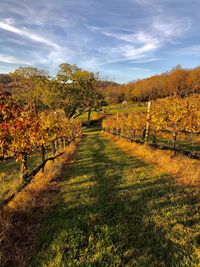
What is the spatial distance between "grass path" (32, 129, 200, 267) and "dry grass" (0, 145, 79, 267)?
293 millimetres

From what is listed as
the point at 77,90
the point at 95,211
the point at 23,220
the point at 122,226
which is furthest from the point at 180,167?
the point at 77,90

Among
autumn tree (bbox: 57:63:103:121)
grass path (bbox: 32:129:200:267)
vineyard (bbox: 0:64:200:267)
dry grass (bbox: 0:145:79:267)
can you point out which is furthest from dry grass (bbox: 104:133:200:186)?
autumn tree (bbox: 57:63:103:121)

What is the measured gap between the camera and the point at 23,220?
5910 mm

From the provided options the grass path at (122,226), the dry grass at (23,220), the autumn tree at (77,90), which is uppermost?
the autumn tree at (77,90)

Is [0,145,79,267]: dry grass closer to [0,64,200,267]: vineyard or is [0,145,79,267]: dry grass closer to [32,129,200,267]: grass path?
A: [0,64,200,267]: vineyard

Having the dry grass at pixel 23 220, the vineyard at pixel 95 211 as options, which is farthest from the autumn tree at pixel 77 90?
the dry grass at pixel 23 220

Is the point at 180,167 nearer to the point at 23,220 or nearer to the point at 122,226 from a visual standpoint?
the point at 122,226

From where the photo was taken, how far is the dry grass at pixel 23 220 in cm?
436

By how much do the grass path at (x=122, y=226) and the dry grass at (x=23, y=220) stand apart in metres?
0.29

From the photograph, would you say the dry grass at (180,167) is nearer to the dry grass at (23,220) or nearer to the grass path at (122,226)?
the grass path at (122,226)

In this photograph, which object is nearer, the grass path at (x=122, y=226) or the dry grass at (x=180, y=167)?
the grass path at (x=122, y=226)

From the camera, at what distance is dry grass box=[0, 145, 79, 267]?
172 inches

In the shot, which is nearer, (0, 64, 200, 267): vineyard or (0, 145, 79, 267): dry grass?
(0, 64, 200, 267): vineyard

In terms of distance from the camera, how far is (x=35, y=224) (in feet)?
18.8
